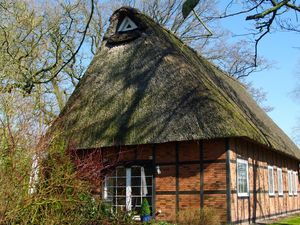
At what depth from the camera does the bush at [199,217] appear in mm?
10695

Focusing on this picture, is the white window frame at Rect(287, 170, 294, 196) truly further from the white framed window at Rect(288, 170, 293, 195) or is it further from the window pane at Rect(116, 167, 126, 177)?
the window pane at Rect(116, 167, 126, 177)

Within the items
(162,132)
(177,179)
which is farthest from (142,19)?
(177,179)

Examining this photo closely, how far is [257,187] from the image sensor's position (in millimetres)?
14219

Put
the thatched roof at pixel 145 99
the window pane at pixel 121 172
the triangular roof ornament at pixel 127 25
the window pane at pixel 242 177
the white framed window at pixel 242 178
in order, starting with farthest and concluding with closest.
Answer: the triangular roof ornament at pixel 127 25 < the window pane at pixel 121 172 < the window pane at pixel 242 177 < the white framed window at pixel 242 178 < the thatched roof at pixel 145 99

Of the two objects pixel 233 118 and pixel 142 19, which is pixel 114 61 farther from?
pixel 233 118

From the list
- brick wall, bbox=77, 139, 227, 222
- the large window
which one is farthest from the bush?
the large window

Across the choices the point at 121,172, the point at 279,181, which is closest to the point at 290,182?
the point at 279,181

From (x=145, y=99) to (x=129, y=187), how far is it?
2.74 meters

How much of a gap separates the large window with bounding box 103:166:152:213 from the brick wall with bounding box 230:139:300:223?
2.56 metres

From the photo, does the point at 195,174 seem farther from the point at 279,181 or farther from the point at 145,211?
the point at 279,181

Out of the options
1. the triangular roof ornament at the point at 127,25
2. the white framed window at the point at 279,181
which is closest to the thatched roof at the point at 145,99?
the triangular roof ornament at the point at 127,25

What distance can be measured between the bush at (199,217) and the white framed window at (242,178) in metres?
1.61

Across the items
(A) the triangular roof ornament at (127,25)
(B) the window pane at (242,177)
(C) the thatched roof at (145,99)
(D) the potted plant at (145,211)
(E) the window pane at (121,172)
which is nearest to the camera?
(D) the potted plant at (145,211)

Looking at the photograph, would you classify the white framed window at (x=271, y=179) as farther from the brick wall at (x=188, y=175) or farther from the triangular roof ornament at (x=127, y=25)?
the triangular roof ornament at (x=127, y=25)
